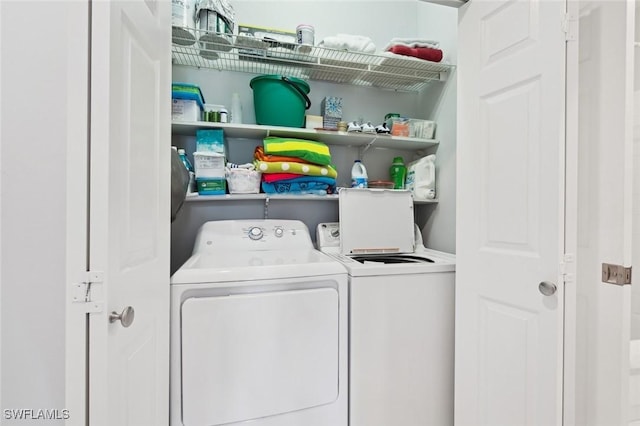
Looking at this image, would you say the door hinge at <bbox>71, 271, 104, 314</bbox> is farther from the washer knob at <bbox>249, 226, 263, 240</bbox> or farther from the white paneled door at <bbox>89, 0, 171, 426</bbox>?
the washer knob at <bbox>249, 226, 263, 240</bbox>

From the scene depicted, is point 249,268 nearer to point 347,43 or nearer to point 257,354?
point 257,354

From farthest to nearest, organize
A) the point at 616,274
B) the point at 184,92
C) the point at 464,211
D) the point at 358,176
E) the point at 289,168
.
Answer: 1. the point at 358,176
2. the point at 289,168
3. the point at 184,92
4. the point at 464,211
5. the point at 616,274

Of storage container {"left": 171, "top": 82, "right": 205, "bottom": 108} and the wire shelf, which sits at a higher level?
the wire shelf

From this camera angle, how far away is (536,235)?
111cm

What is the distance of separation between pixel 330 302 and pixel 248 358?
437 millimetres

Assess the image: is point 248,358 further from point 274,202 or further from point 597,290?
point 597,290

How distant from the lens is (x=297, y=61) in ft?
6.27

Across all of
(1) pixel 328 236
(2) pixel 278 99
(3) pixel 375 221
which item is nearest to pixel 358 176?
(3) pixel 375 221

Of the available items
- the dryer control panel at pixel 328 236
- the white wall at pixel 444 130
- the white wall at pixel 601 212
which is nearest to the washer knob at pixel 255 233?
the dryer control panel at pixel 328 236

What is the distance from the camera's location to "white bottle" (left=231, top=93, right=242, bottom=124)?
1.92m

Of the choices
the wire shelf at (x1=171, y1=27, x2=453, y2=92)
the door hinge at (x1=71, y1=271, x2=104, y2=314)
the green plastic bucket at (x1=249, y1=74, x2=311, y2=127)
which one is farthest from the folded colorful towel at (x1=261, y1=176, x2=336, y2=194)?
the door hinge at (x1=71, y1=271, x2=104, y2=314)

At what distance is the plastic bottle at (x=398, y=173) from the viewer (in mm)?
2258

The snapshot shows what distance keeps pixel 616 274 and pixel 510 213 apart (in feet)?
1.22

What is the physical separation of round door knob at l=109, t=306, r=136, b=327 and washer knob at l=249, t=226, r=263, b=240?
102 centimetres
